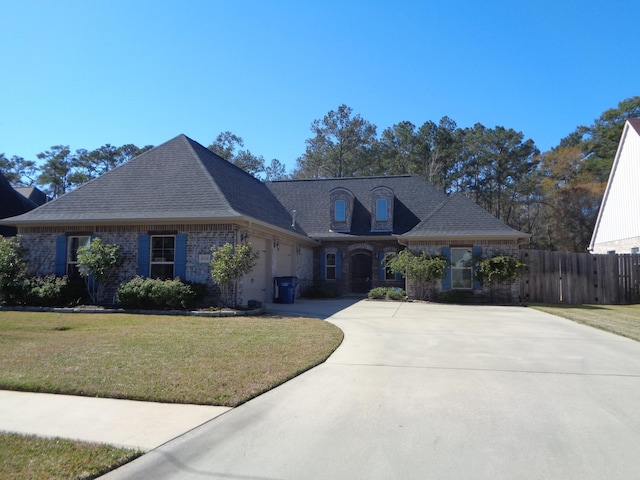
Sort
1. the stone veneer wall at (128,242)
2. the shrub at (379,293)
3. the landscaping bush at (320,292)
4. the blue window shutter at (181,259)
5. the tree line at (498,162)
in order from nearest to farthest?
1. the stone veneer wall at (128,242)
2. the blue window shutter at (181,259)
3. the shrub at (379,293)
4. the landscaping bush at (320,292)
5. the tree line at (498,162)

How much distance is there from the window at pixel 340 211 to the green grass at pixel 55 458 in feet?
63.4

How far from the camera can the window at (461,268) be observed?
18609mm

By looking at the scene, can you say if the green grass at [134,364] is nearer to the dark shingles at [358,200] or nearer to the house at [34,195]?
the dark shingles at [358,200]

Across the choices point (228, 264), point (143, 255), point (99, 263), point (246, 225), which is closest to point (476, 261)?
point (246, 225)

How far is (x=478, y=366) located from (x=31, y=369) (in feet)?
21.2

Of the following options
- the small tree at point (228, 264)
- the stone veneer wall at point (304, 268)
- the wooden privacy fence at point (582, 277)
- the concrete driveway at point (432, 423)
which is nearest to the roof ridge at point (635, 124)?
the wooden privacy fence at point (582, 277)

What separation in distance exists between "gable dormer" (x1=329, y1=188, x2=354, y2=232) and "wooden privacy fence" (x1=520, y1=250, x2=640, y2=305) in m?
8.28

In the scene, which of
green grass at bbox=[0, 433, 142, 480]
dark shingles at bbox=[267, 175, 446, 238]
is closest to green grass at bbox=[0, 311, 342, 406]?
green grass at bbox=[0, 433, 142, 480]

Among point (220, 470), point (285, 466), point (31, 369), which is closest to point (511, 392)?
point (285, 466)

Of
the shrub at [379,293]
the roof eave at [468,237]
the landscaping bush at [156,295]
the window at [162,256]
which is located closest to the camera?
the landscaping bush at [156,295]

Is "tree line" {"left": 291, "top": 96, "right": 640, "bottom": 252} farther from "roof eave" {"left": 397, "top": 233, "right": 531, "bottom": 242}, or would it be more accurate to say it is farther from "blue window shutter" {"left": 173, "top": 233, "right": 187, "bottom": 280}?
"blue window shutter" {"left": 173, "top": 233, "right": 187, "bottom": 280}

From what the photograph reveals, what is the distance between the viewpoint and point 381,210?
22.3m

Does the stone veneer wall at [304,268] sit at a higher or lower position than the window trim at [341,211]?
lower

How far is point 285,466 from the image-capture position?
138 inches
